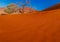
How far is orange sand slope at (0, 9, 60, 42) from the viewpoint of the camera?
2.32 feet

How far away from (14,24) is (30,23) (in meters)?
0.10

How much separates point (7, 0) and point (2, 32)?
3.23 ft

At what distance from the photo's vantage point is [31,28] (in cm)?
76

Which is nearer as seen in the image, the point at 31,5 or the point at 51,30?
the point at 51,30

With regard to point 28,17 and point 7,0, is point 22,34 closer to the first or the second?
point 28,17

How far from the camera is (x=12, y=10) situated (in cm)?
156

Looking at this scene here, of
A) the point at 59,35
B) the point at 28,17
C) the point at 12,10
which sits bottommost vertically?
the point at 59,35

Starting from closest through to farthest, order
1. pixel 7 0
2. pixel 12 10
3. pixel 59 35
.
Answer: pixel 59 35 < pixel 12 10 < pixel 7 0

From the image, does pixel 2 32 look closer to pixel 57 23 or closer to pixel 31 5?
pixel 57 23

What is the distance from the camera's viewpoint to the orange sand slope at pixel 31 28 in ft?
2.32

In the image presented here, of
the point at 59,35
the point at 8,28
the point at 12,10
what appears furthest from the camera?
the point at 12,10

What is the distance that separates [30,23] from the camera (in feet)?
2.63

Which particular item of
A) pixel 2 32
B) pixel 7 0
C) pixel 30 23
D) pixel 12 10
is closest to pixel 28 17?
pixel 30 23

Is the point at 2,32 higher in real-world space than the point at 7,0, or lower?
lower
